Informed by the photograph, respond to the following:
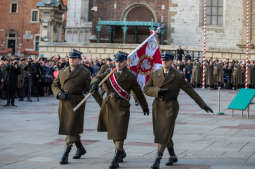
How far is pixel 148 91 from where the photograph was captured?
25.2 ft

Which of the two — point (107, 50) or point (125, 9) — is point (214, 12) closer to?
point (125, 9)

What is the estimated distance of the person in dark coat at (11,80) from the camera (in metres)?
18.1

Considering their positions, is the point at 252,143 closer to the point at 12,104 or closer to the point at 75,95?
the point at 75,95

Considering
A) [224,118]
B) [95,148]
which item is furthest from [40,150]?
[224,118]

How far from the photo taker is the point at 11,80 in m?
18.2

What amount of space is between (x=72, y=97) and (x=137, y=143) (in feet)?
7.21

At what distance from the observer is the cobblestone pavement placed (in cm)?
759

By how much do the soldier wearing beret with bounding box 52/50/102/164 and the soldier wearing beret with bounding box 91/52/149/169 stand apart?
40 cm

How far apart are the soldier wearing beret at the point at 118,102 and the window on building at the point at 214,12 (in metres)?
32.0

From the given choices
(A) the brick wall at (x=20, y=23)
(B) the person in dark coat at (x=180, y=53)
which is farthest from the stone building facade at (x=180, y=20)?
(A) the brick wall at (x=20, y=23)

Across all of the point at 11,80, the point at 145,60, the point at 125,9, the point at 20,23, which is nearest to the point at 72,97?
the point at 145,60

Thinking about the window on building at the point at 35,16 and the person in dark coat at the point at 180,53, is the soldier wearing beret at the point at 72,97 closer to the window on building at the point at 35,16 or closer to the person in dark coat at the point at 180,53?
the person in dark coat at the point at 180,53

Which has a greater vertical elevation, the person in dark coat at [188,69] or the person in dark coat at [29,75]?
the person in dark coat at [188,69]

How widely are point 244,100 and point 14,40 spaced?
4949cm
